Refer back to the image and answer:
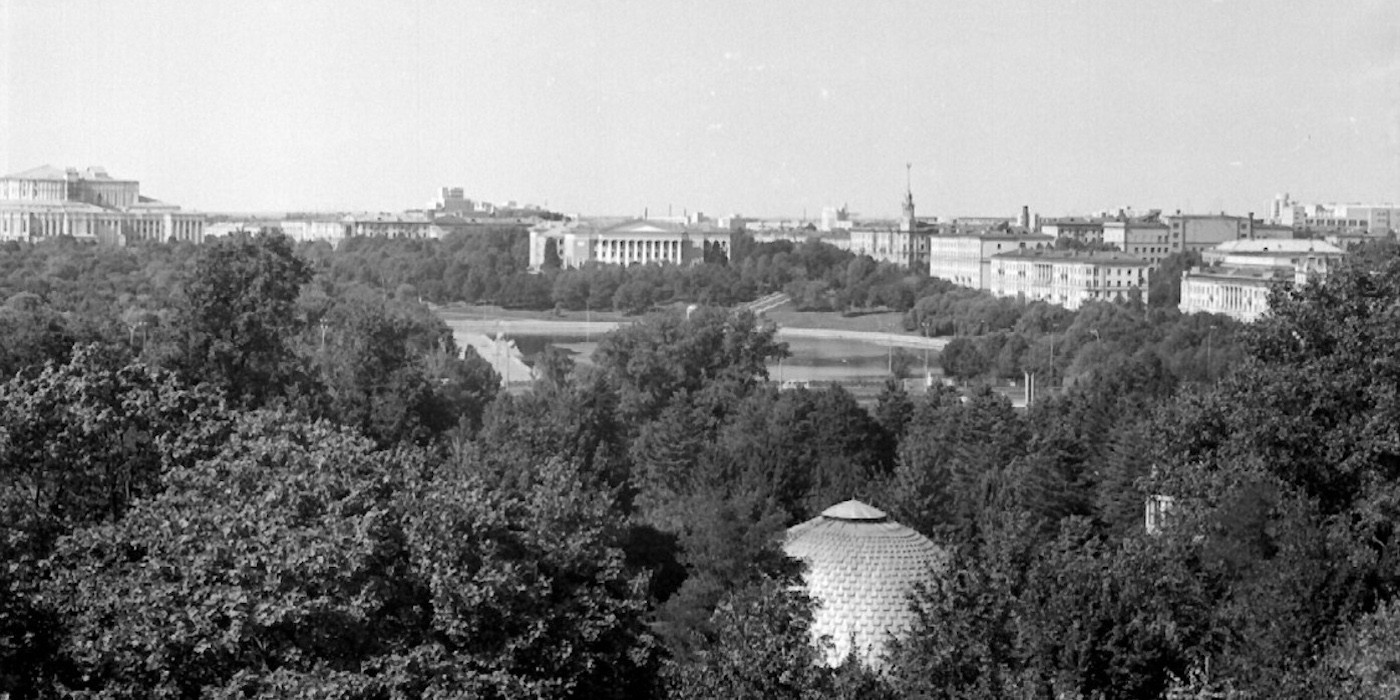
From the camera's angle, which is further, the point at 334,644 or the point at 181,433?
the point at 181,433

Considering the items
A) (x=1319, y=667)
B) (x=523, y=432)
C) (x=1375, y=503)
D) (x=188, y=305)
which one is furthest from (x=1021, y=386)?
(x=1319, y=667)

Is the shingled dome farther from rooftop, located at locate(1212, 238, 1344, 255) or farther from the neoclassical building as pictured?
the neoclassical building

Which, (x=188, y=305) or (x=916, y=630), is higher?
(x=188, y=305)

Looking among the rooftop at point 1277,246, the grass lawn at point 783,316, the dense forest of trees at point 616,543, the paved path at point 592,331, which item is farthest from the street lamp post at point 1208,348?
the grass lawn at point 783,316

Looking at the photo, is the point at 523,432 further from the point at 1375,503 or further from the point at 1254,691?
the point at 1254,691

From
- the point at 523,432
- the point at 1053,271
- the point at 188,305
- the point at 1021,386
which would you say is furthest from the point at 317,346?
the point at 1053,271

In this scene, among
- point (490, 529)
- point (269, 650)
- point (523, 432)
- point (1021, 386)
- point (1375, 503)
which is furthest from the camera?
point (1021, 386)

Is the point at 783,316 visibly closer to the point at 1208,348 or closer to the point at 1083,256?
the point at 1083,256

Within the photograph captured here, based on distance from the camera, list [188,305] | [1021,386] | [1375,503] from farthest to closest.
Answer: [1021,386] → [188,305] → [1375,503]
